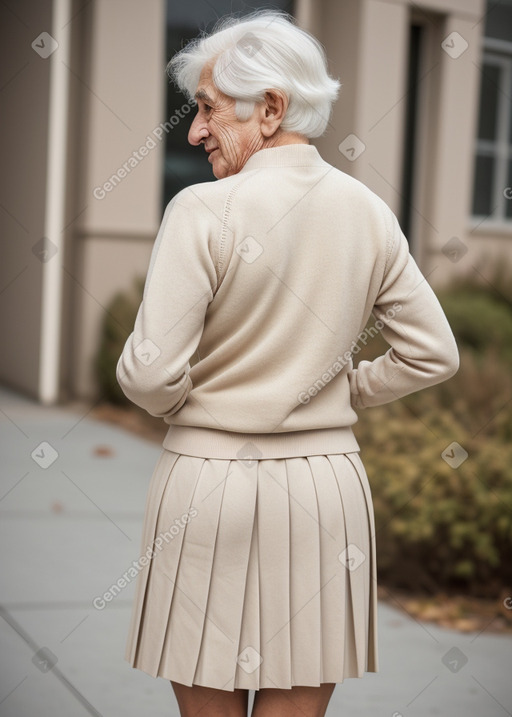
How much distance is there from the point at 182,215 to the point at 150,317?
7.6 inches

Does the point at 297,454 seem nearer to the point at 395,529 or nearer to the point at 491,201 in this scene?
the point at 395,529

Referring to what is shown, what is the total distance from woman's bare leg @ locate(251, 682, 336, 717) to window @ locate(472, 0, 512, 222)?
32.5 feet

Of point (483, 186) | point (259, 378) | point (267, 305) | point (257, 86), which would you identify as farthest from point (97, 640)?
point (483, 186)

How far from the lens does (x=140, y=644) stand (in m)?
1.97

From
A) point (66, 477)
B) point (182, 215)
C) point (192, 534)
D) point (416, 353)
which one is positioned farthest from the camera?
point (66, 477)

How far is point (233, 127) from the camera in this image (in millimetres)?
1878

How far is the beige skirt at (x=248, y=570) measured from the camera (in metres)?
1.86

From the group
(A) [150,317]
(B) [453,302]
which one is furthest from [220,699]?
(B) [453,302]

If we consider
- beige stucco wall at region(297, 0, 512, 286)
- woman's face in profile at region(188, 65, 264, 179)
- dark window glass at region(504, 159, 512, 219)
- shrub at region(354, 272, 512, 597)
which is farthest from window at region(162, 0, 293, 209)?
woman's face in profile at region(188, 65, 264, 179)

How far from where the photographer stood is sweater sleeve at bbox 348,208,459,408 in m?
1.93

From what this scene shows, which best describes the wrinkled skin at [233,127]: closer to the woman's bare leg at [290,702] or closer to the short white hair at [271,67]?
the short white hair at [271,67]

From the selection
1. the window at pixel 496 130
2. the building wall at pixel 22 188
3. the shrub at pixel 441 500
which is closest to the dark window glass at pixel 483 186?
the window at pixel 496 130

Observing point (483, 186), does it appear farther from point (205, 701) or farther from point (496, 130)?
point (205, 701)

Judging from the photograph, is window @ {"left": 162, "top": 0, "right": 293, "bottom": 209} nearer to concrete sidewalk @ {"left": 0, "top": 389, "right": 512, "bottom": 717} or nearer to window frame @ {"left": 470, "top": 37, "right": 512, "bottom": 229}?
window frame @ {"left": 470, "top": 37, "right": 512, "bottom": 229}
